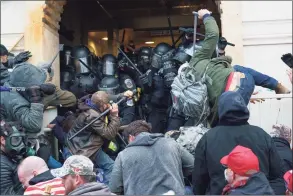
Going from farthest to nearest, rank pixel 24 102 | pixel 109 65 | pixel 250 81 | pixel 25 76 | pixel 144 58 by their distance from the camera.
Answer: pixel 109 65
pixel 144 58
pixel 25 76
pixel 24 102
pixel 250 81

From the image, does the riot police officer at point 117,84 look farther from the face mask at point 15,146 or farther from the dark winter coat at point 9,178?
the dark winter coat at point 9,178

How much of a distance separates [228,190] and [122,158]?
0.92 metres

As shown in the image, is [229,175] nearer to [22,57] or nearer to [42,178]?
[42,178]

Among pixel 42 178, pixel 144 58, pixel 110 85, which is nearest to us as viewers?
pixel 42 178

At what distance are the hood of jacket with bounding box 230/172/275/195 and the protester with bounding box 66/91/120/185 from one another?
213 cm

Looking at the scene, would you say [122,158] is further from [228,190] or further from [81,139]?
[81,139]

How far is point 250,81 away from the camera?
5098 mm

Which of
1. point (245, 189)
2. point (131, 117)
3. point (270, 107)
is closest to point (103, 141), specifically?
point (131, 117)

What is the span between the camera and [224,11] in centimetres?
638

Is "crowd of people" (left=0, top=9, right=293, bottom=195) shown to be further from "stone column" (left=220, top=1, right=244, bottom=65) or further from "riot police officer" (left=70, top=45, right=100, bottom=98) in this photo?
"stone column" (left=220, top=1, right=244, bottom=65)

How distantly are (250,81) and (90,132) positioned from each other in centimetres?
159

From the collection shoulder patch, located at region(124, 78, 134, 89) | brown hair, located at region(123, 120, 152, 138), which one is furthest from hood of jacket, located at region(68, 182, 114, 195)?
shoulder patch, located at region(124, 78, 134, 89)

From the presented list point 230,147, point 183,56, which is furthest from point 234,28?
point 230,147

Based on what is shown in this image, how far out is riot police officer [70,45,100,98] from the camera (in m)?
7.54
